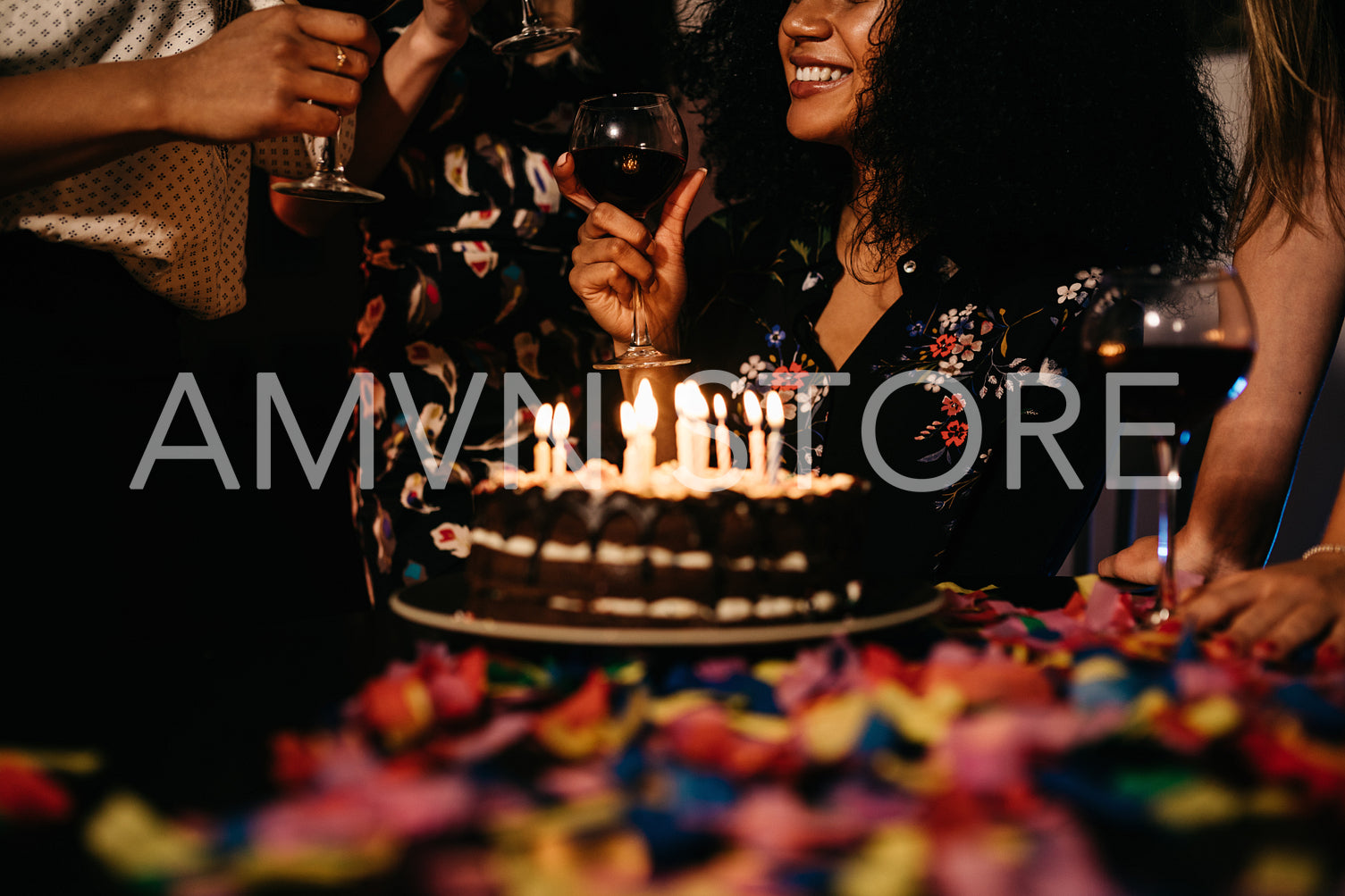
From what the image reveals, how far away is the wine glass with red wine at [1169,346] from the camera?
84 centimetres

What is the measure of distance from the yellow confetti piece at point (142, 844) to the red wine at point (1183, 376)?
0.82 meters

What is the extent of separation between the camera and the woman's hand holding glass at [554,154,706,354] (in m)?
1.54

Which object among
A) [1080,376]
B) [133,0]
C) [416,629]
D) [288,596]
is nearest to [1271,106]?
[1080,376]

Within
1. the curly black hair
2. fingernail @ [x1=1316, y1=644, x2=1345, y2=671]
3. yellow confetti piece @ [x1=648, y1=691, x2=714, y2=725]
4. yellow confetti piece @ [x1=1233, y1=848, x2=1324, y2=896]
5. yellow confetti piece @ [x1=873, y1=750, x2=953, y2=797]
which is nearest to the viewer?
yellow confetti piece @ [x1=1233, y1=848, x2=1324, y2=896]

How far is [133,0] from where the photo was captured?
127 centimetres

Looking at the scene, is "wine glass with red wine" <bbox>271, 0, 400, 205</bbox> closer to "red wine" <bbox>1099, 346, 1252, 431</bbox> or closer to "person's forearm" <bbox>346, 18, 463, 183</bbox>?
"person's forearm" <bbox>346, 18, 463, 183</bbox>

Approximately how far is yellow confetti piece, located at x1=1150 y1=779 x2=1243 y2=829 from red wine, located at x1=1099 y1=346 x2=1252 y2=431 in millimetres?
463

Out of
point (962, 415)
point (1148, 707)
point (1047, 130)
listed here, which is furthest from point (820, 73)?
point (1148, 707)

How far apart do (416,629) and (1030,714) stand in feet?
1.97

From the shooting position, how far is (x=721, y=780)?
1.71ft

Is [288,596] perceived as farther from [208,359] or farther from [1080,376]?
[1080,376]

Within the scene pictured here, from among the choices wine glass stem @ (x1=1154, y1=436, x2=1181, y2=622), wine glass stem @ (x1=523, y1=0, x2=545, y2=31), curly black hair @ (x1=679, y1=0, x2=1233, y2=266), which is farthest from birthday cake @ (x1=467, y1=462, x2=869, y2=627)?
curly black hair @ (x1=679, y1=0, x2=1233, y2=266)

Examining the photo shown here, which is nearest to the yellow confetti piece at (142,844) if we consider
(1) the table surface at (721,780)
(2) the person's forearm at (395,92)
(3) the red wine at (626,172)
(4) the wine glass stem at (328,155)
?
(1) the table surface at (721,780)

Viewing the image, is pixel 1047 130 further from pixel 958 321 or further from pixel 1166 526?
pixel 1166 526
